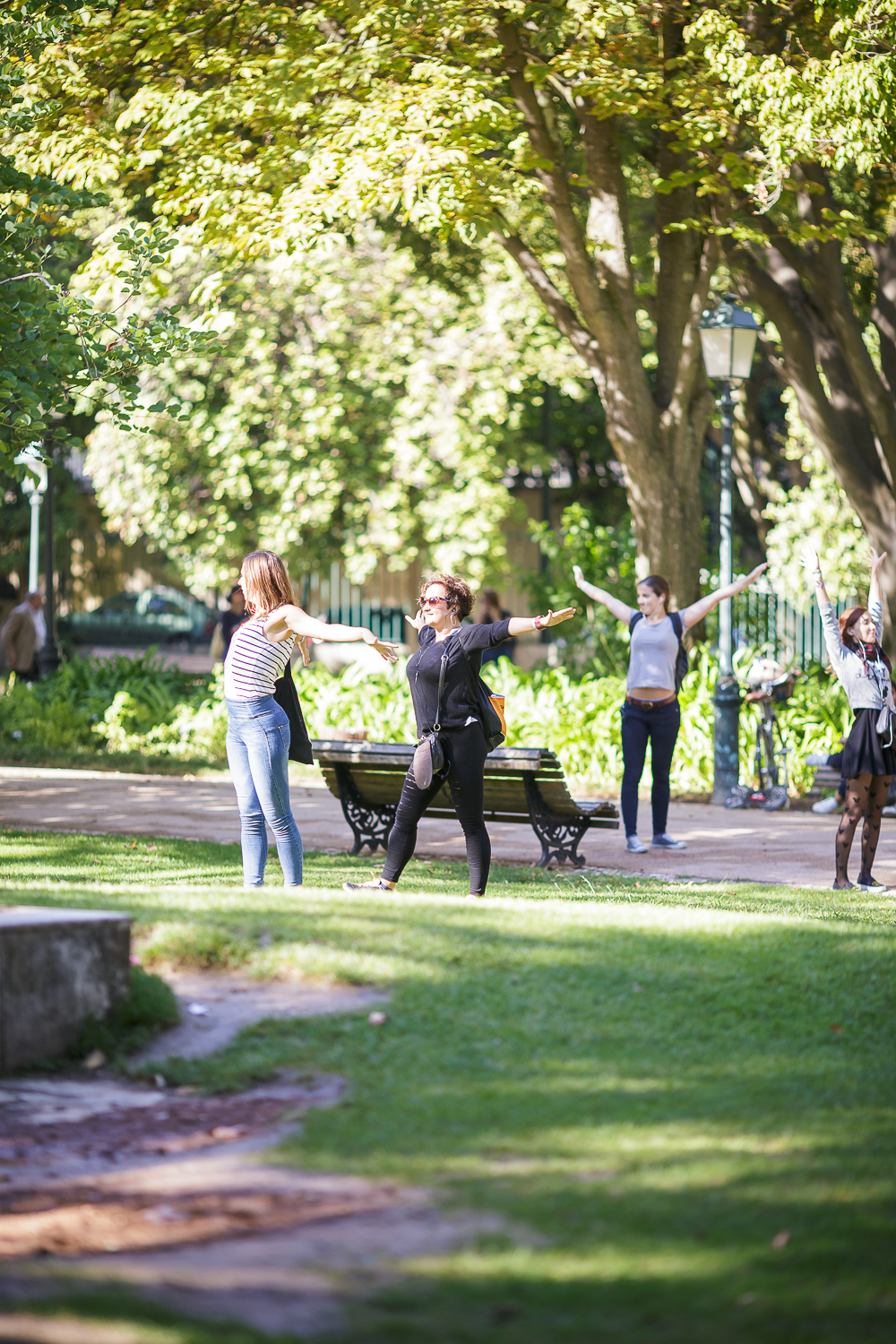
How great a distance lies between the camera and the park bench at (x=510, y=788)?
946 centimetres

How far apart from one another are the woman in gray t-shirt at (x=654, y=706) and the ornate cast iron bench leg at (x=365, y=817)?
5.53ft

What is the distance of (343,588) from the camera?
91.9 feet

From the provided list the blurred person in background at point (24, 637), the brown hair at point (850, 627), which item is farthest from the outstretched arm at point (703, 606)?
the blurred person in background at point (24, 637)

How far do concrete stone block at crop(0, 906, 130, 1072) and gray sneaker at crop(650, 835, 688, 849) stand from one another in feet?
19.6

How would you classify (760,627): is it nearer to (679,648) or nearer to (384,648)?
(679,648)

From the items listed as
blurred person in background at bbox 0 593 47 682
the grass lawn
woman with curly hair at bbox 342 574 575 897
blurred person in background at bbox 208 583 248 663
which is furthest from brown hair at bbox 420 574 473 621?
blurred person in background at bbox 0 593 47 682

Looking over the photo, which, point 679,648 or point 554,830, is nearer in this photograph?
point 554,830

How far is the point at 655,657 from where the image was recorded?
10328 mm

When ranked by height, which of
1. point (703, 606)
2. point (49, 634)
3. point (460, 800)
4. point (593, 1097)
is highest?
point (49, 634)

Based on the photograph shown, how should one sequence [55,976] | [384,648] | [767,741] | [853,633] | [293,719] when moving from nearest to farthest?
[55,976] → [384,648] → [293,719] → [853,633] → [767,741]

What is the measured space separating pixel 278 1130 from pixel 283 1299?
44.2 inches

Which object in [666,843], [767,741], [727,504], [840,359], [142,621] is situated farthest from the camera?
[142,621]

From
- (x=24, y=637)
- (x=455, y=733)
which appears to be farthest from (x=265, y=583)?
(x=24, y=637)

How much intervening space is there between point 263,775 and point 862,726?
11.9ft
